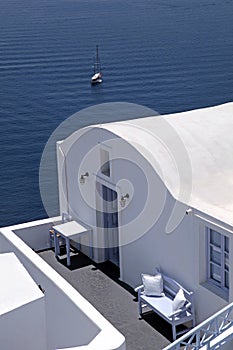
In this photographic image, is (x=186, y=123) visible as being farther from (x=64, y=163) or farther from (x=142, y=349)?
(x=142, y=349)

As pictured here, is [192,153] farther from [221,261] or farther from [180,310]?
[180,310]

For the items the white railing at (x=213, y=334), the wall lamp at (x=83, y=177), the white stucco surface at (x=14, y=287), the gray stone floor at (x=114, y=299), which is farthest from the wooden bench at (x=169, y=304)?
the wall lamp at (x=83, y=177)

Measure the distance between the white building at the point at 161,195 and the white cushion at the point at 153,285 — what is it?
1.17 ft

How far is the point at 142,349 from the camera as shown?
11.8 m

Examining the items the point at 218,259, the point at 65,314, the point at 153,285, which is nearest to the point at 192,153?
the point at 218,259

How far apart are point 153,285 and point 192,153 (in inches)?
123

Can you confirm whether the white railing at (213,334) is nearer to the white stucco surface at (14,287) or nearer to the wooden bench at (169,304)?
the wooden bench at (169,304)

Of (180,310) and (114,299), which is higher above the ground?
(180,310)

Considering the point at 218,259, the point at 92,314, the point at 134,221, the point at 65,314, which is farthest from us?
the point at 134,221

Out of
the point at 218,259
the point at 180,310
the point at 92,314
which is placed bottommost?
the point at 180,310

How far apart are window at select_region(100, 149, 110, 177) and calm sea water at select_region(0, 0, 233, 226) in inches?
897

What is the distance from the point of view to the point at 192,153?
14344mm

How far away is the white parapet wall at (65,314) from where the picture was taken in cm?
1052

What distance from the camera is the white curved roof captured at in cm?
1305
